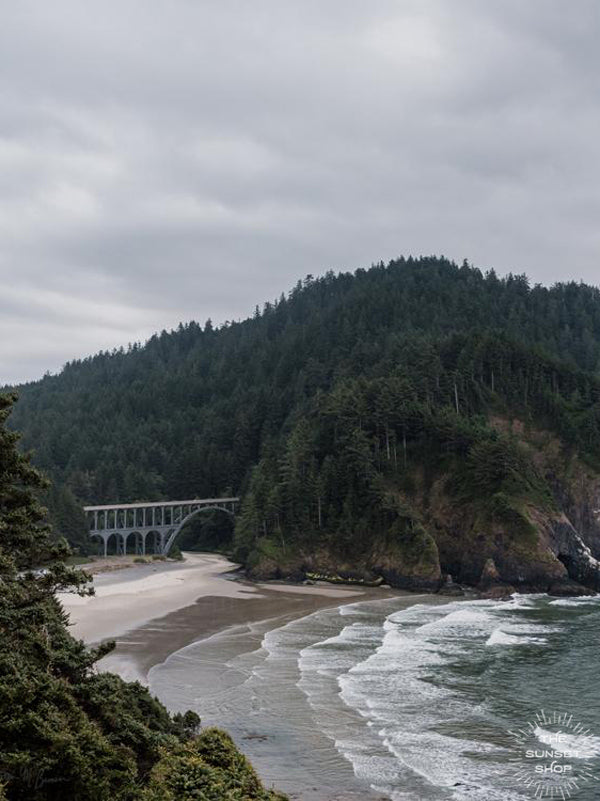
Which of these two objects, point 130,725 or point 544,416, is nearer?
point 130,725

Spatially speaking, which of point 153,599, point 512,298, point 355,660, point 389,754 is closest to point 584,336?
point 512,298

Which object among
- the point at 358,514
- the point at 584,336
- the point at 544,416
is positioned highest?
the point at 584,336

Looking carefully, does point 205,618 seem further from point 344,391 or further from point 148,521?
point 148,521

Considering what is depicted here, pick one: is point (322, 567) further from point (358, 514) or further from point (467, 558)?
point (467, 558)

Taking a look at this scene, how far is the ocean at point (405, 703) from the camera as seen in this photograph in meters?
24.3

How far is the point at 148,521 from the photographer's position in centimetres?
12188

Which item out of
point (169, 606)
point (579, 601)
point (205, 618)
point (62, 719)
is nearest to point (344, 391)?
point (579, 601)

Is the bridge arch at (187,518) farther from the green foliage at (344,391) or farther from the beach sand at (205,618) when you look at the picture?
the beach sand at (205,618)

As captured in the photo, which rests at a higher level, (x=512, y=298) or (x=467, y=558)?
(x=512, y=298)

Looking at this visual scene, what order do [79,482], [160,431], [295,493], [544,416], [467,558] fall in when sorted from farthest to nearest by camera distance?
1. [160,431]
2. [79,482]
3. [544,416]
4. [295,493]
5. [467,558]

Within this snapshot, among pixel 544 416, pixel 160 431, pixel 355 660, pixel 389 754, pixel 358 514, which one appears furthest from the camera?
pixel 160 431

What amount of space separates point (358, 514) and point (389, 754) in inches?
2316

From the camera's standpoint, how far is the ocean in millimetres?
24281

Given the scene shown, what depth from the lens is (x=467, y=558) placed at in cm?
7900
